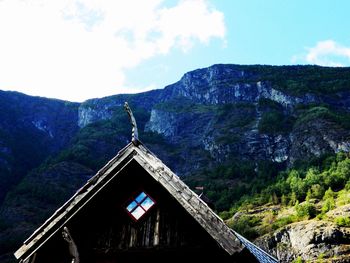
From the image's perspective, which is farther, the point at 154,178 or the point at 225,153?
the point at 225,153

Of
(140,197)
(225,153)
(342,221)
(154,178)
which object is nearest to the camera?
(154,178)

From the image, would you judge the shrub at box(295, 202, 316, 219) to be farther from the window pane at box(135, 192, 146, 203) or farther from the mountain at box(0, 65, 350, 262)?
the window pane at box(135, 192, 146, 203)

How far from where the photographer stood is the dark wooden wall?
9602 millimetres

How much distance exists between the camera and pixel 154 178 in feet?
32.6

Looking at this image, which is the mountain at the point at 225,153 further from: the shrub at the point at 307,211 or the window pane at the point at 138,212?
the window pane at the point at 138,212

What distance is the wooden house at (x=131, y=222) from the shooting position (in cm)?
947

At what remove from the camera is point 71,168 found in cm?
16138

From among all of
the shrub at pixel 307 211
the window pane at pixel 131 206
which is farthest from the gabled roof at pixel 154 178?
the shrub at pixel 307 211

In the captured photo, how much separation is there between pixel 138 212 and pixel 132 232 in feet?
1.57

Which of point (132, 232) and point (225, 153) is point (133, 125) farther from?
point (225, 153)

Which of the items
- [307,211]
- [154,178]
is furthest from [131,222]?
[307,211]

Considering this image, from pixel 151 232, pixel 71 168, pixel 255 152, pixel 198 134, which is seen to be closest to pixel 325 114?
pixel 255 152

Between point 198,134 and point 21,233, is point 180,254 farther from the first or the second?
point 198,134

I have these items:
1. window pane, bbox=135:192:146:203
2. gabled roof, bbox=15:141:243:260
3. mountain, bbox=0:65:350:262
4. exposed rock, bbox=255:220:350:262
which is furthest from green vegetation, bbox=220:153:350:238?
gabled roof, bbox=15:141:243:260
